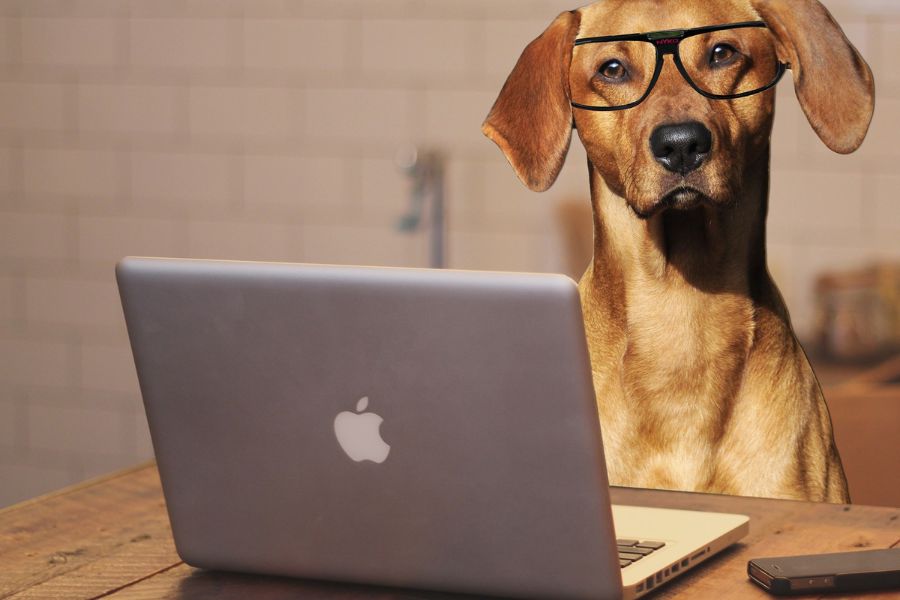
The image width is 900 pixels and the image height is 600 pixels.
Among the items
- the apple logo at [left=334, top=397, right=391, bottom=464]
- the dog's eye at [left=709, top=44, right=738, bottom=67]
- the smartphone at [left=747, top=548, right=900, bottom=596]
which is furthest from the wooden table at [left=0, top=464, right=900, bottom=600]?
the dog's eye at [left=709, top=44, right=738, bottom=67]

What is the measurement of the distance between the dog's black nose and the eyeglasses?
1.9 inches

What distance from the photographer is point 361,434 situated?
0.93 m

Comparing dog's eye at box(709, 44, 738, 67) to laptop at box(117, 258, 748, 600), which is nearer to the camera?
laptop at box(117, 258, 748, 600)

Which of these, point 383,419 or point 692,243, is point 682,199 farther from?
point 383,419

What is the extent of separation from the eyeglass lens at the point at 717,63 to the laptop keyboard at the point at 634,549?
0.48 m

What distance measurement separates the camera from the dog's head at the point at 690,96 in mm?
1265

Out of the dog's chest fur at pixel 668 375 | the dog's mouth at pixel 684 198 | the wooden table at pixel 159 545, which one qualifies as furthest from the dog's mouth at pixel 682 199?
the wooden table at pixel 159 545

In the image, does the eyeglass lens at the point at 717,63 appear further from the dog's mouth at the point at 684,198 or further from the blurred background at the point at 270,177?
the blurred background at the point at 270,177

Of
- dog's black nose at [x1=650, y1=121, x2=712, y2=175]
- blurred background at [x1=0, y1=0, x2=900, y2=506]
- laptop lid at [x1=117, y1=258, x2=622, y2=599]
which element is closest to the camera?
laptop lid at [x1=117, y1=258, x2=622, y2=599]

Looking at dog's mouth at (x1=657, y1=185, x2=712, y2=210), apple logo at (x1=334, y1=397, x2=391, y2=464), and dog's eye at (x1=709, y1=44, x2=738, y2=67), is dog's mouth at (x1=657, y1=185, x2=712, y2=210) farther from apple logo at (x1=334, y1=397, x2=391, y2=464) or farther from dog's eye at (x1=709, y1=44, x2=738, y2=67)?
apple logo at (x1=334, y1=397, x2=391, y2=464)

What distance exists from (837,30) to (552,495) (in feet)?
2.22

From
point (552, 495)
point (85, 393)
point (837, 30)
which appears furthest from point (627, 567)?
point (85, 393)

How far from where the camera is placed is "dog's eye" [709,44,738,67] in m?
1.29

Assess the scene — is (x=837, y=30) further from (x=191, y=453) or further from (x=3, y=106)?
(x=3, y=106)
